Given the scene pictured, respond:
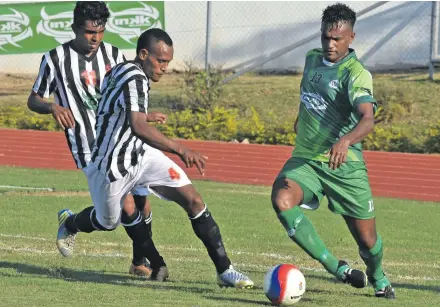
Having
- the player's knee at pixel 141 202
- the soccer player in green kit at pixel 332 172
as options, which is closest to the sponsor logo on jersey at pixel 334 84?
the soccer player in green kit at pixel 332 172

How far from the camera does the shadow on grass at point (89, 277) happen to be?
8.62m

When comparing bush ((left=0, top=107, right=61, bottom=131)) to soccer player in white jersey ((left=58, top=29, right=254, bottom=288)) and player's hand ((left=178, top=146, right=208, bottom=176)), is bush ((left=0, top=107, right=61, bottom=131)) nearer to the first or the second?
soccer player in white jersey ((left=58, top=29, right=254, bottom=288))

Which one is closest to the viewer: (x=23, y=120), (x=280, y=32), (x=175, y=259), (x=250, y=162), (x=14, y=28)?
(x=175, y=259)

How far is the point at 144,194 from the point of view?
29.9 feet

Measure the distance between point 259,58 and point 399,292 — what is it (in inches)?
600

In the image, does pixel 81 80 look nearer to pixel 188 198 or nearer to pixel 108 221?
pixel 108 221

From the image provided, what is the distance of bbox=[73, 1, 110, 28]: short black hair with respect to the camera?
928cm

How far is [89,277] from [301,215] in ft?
6.17

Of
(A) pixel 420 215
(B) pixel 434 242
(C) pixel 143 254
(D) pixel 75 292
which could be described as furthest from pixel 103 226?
(A) pixel 420 215

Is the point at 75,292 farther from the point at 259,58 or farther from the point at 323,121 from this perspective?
the point at 259,58

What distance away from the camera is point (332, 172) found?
8.36m

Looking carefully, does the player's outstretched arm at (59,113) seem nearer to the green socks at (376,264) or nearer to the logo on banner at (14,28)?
the green socks at (376,264)

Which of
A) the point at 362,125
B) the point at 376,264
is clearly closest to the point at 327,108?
the point at 362,125

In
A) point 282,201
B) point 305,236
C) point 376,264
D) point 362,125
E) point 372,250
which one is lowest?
point 376,264
